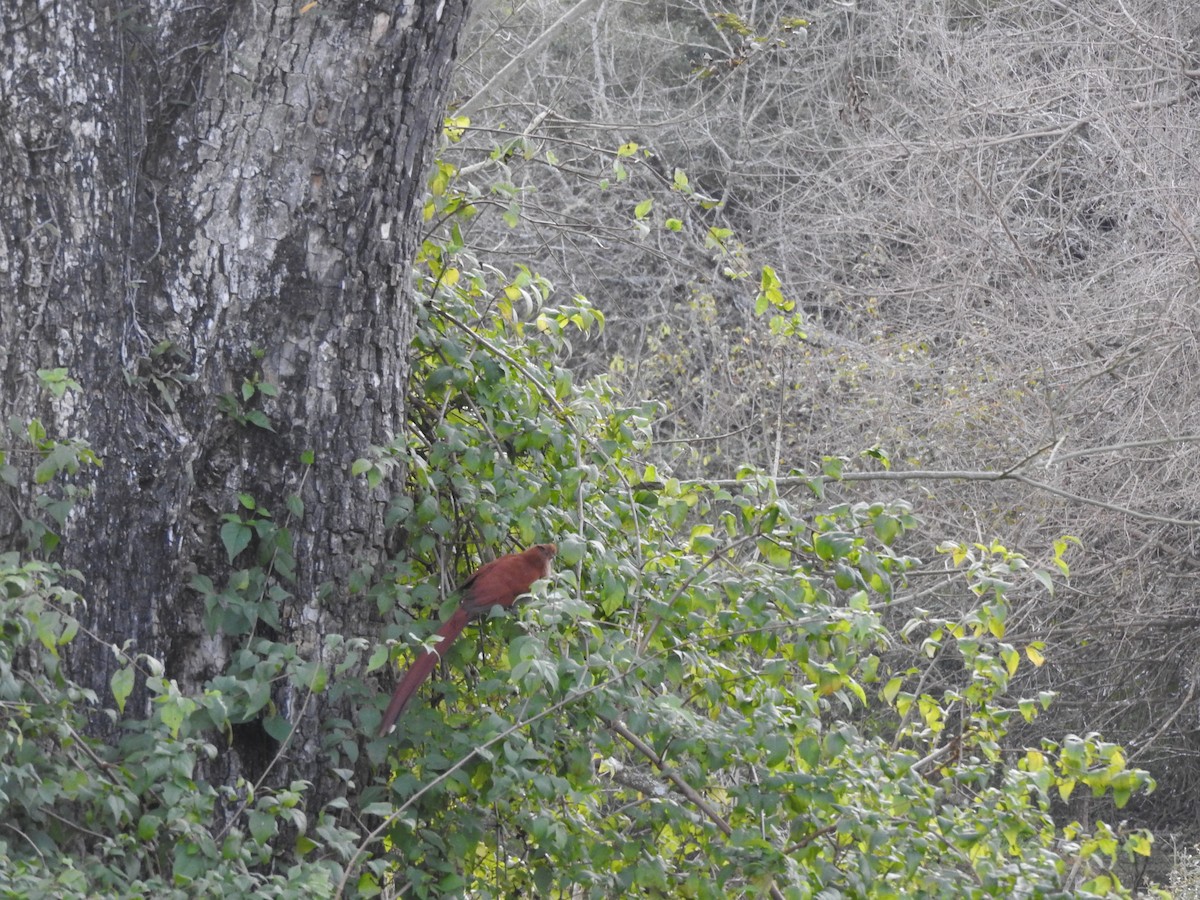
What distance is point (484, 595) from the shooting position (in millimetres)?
2971

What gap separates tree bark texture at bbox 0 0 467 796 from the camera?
103 inches

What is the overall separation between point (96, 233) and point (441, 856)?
1520 mm

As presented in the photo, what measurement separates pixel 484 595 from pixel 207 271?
916 mm

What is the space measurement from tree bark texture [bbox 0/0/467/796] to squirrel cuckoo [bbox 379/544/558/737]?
0.20 m

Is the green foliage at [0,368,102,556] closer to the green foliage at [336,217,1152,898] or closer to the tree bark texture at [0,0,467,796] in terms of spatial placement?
the tree bark texture at [0,0,467,796]

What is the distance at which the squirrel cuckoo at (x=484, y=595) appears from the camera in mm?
2898

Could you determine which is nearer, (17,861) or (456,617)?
(17,861)

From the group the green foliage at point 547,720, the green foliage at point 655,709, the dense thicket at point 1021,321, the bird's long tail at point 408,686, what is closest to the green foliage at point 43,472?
the green foliage at point 547,720

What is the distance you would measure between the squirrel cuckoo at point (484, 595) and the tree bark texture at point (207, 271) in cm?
20

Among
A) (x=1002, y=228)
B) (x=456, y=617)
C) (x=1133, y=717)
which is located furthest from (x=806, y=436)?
(x=456, y=617)

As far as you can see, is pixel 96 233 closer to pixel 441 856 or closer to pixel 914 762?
pixel 441 856

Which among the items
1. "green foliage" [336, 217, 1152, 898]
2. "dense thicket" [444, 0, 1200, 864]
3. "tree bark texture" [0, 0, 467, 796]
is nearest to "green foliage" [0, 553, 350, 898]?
"tree bark texture" [0, 0, 467, 796]

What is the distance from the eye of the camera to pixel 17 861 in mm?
2268

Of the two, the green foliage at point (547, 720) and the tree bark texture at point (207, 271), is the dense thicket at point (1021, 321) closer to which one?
the green foliage at point (547, 720)
